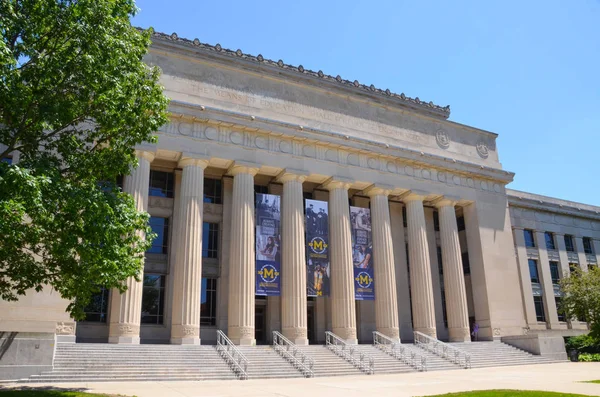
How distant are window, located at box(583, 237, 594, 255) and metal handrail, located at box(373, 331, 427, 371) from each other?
29052 millimetres

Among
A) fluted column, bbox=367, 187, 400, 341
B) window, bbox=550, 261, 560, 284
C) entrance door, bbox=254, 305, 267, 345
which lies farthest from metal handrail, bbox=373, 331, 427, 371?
window, bbox=550, 261, 560, 284

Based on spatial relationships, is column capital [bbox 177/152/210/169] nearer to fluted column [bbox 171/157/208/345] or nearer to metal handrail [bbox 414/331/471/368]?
fluted column [bbox 171/157/208/345]

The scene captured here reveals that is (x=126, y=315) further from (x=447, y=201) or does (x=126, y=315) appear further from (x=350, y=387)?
(x=447, y=201)

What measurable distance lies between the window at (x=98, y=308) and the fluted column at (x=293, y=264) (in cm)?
993

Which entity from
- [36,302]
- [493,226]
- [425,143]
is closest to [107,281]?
[36,302]

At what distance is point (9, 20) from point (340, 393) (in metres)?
14.5

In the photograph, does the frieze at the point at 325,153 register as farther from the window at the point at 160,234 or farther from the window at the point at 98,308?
the window at the point at 98,308

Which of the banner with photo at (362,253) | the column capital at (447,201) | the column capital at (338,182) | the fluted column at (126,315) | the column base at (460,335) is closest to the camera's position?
the fluted column at (126,315)

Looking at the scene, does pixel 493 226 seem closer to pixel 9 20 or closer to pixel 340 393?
pixel 340 393

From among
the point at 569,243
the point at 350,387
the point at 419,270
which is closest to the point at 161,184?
the point at 419,270

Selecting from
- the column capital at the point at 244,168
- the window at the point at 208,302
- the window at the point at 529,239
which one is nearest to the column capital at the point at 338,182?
the column capital at the point at 244,168

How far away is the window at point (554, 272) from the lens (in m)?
45.0

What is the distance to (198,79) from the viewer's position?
103 feet

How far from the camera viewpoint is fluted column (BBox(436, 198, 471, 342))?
34500 mm
